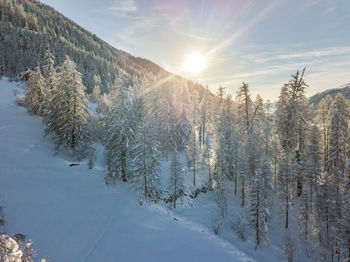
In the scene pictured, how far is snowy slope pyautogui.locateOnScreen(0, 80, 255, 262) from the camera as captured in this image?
12.5 meters

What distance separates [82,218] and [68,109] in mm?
16003

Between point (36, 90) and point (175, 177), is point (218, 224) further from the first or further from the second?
point (36, 90)

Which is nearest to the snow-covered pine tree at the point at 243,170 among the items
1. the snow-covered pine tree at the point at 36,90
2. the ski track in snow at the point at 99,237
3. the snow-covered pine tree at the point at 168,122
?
the snow-covered pine tree at the point at 168,122

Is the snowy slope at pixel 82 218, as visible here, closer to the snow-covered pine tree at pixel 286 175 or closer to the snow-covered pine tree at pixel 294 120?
the snow-covered pine tree at pixel 286 175

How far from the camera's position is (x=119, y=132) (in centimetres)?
2306

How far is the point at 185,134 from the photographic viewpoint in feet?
120

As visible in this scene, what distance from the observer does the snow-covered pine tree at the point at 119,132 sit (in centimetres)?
2266

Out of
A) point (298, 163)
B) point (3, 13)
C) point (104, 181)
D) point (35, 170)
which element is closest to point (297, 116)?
point (298, 163)

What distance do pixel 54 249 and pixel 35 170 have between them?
11574 millimetres

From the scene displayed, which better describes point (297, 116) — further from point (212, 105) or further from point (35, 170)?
point (35, 170)

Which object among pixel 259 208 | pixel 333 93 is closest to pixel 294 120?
pixel 259 208

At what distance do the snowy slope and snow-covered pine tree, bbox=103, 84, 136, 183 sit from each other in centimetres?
245

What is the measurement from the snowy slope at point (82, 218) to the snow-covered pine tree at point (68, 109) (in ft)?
8.91

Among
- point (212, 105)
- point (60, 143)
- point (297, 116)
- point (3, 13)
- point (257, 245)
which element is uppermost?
point (3, 13)
